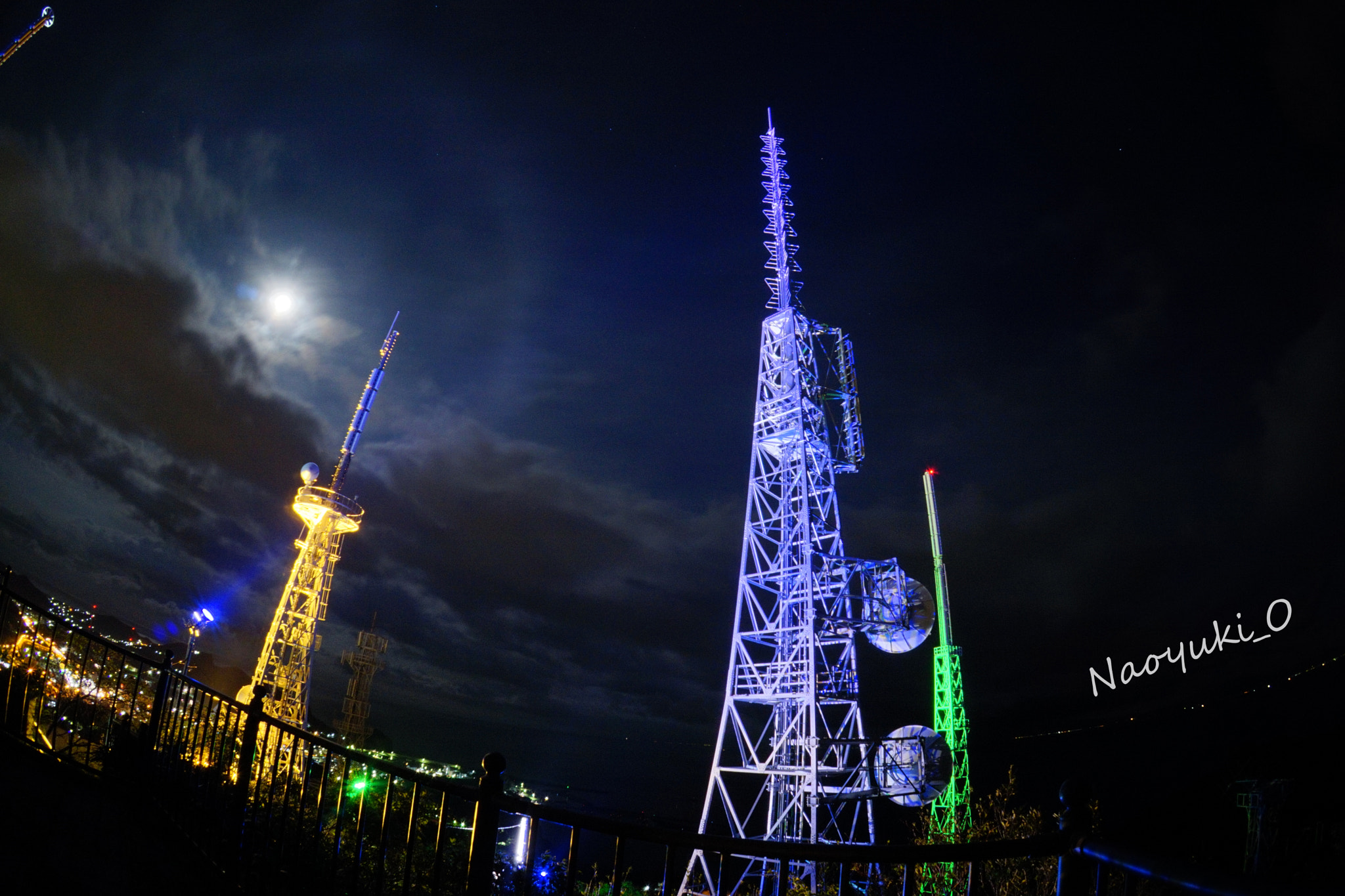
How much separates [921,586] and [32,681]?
2196 cm

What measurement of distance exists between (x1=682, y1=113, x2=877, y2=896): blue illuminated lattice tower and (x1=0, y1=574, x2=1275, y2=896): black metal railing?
516 inches

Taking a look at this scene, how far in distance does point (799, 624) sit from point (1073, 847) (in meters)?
20.7

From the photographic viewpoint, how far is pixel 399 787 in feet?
154

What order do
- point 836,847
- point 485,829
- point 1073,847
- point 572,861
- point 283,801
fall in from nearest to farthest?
point 1073,847
point 836,847
point 572,861
point 485,829
point 283,801

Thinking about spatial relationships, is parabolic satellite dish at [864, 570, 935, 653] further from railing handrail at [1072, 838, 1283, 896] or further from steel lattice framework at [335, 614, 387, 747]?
steel lattice framework at [335, 614, 387, 747]

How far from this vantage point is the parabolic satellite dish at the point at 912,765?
19.8 meters

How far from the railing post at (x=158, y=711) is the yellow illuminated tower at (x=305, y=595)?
34.8m

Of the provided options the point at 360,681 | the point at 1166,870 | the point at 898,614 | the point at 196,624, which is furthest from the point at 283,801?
the point at 360,681

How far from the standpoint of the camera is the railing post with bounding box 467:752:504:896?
434 centimetres

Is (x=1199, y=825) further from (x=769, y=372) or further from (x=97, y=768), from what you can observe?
(x=97, y=768)

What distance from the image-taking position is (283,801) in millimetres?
6602

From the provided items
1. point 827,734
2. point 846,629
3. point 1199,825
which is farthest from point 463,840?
point 1199,825

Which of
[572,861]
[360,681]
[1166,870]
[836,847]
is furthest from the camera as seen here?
[360,681]

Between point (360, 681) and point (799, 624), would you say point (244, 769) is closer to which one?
point (799, 624)
